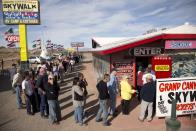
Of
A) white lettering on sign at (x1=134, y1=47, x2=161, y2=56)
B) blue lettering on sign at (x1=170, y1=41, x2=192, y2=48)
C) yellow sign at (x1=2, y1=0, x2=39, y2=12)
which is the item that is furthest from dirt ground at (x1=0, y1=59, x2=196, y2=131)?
yellow sign at (x1=2, y1=0, x2=39, y2=12)

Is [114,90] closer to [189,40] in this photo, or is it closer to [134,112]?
[134,112]

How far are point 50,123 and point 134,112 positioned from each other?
3.78 m

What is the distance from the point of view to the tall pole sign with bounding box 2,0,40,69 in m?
18.6

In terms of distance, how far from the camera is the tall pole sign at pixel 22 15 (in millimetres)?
18614

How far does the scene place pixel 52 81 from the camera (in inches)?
297

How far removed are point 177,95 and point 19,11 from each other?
1612 centimetres

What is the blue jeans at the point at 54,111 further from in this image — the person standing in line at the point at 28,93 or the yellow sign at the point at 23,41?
the yellow sign at the point at 23,41

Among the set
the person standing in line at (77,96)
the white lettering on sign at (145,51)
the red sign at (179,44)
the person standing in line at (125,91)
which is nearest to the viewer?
the person standing in line at (77,96)

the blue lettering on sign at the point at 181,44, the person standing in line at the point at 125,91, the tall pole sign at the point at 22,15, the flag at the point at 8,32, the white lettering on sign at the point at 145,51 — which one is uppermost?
the tall pole sign at the point at 22,15

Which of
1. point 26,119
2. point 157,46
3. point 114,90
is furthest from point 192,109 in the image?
point 26,119

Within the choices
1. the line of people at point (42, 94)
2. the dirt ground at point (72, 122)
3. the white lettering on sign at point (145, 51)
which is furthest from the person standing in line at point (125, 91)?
the white lettering on sign at point (145, 51)

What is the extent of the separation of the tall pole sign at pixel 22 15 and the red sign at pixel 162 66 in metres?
12.2

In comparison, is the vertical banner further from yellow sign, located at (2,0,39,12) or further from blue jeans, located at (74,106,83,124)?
yellow sign, located at (2,0,39,12)

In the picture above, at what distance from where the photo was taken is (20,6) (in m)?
18.8
